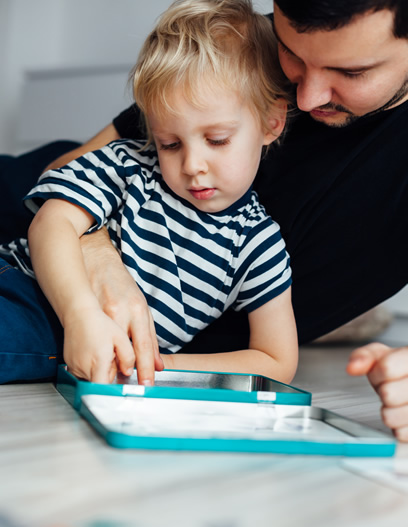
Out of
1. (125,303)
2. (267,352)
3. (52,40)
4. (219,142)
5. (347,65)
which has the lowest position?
(267,352)

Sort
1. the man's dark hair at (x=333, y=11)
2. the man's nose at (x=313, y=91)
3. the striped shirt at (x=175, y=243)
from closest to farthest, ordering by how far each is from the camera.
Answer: the man's dark hair at (x=333, y=11)
the man's nose at (x=313, y=91)
the striped shirt at (x=175, y=243)

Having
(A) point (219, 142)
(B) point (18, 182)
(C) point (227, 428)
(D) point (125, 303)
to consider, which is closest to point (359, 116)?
(A) point (219, 142)

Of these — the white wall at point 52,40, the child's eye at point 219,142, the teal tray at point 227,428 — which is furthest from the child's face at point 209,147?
the white wall at point 52,40

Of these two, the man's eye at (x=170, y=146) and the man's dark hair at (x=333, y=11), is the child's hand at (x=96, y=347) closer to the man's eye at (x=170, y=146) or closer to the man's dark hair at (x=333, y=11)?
the man's eye at (x=170, y=146)

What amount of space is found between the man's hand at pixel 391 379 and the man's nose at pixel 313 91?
40cm

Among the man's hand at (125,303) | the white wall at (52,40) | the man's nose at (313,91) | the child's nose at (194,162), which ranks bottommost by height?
the man's hand at (125,303)

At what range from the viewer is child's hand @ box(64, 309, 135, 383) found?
2.42 feet

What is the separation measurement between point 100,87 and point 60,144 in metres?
1.20

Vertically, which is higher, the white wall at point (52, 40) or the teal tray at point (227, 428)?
the white wall at point (52, 40)

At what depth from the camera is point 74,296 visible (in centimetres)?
81

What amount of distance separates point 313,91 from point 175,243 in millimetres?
317

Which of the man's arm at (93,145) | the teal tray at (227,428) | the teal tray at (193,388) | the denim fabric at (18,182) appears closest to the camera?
the teal tray at (227,428)

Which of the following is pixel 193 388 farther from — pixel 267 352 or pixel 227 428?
pixel 267 352

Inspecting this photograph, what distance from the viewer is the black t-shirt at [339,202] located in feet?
3.49
